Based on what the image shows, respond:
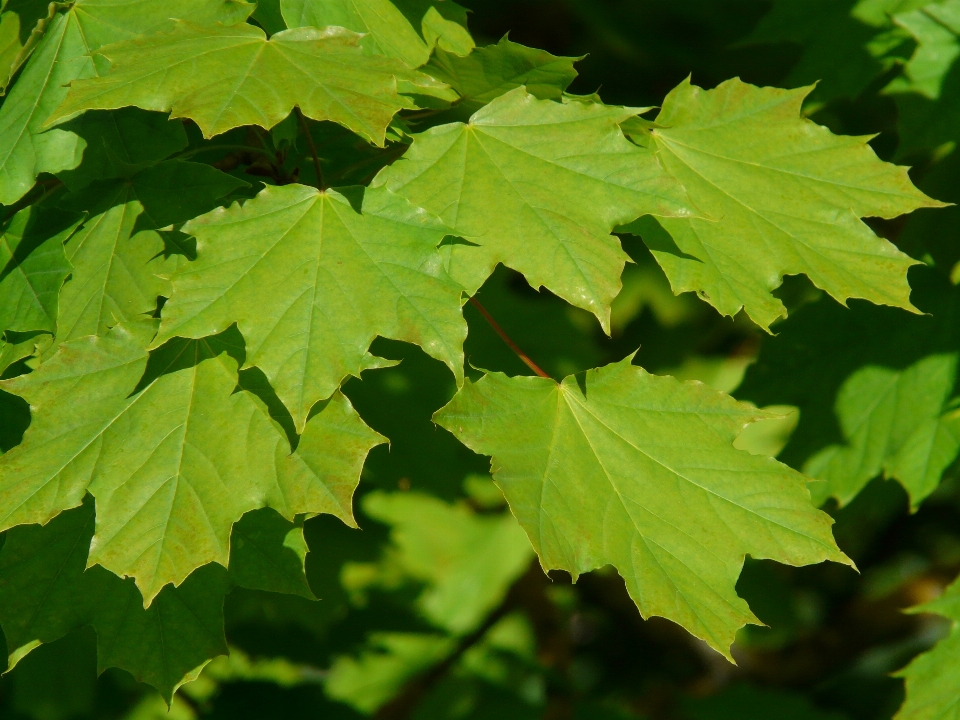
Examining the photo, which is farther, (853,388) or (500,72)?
(853,388)

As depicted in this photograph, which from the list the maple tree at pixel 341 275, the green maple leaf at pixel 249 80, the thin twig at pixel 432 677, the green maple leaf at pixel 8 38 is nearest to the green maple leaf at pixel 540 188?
the maple tree at pixel 341 275

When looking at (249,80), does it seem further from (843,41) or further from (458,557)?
(458,557)

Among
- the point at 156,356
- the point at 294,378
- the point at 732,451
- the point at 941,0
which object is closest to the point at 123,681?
the point at 156,356

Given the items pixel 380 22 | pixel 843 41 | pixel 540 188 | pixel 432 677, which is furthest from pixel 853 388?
pixel 432 677

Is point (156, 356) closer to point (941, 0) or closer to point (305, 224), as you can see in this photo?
point (305, 224)

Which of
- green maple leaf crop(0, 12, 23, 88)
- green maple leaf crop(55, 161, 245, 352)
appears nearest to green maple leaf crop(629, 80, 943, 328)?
green maple leaf crop(55, 161, 245, 352)

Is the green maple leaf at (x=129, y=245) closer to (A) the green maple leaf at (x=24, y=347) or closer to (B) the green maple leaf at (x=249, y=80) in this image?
(A) the green maple leaf at (x=24, y=347)

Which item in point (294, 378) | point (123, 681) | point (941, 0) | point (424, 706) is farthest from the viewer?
A: point (424, 706)
